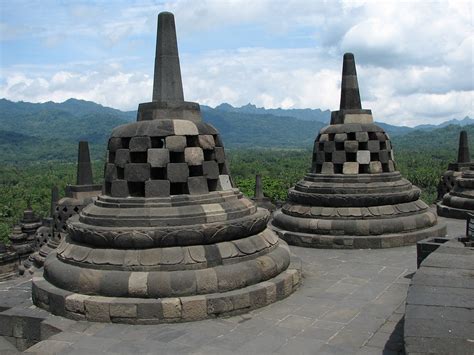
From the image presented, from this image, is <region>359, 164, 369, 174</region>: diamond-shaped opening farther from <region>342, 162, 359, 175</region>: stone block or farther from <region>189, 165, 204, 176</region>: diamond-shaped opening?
<region>189, 165, 204, 176</region>: diamond-shaped opening

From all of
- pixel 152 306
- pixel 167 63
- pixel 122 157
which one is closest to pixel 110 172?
pixel 122 157

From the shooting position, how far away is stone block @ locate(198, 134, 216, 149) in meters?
7.41

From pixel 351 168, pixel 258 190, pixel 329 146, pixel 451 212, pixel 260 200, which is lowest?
pixel 260 200

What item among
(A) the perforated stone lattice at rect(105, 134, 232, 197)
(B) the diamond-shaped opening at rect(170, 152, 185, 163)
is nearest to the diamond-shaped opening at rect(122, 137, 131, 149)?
(A) the perforated stone lattice at rect(105, 134, 232, 197)

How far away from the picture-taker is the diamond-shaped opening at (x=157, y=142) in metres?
7.17

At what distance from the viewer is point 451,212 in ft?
44.9

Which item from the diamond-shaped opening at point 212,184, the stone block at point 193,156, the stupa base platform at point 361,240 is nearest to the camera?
the stone block at point 193,156

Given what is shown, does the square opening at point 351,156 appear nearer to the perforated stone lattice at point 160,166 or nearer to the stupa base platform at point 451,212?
the stupa base platform at point 451,212

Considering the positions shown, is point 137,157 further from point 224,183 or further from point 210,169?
point 224,183

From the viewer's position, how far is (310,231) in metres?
10.8

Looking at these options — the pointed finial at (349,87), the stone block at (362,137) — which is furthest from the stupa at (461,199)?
the pointed finial at (349,87)

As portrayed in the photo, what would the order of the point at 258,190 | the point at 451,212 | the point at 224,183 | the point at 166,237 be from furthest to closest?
1. the point at 258,190
2. the point at 451,212
3. the point at 224,183
4. the point at 166,237

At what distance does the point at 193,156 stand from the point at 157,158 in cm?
52

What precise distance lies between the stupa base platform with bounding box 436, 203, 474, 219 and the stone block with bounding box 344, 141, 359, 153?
4182mm
